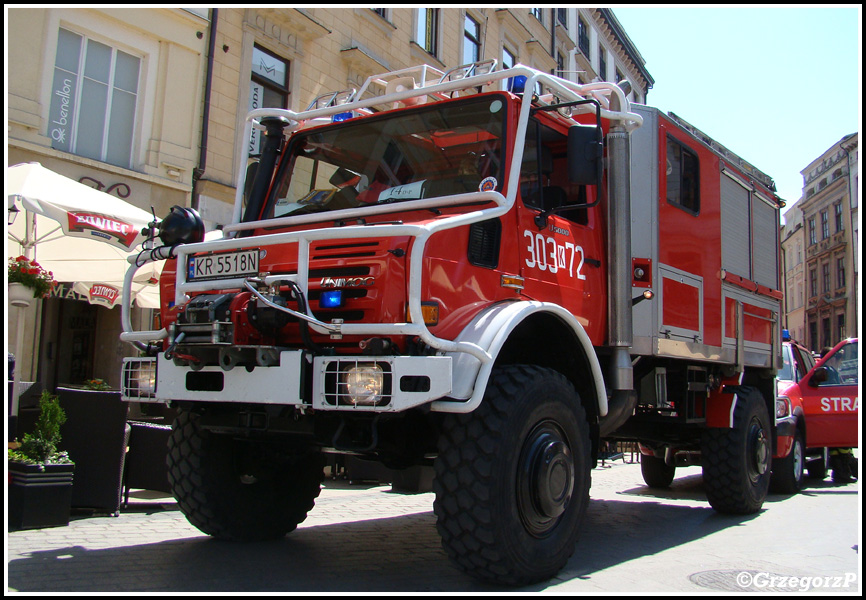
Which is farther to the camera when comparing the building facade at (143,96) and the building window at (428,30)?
the building window at (428,30)

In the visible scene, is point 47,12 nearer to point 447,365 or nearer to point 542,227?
point 542,227

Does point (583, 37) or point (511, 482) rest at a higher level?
point (583, 37)

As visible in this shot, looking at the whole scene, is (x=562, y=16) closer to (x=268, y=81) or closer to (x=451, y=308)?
(x=268, y=81)

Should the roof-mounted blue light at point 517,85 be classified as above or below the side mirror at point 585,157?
above

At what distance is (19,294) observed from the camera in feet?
21.5

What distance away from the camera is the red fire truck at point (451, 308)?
12.5ft

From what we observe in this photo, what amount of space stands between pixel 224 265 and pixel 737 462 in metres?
5.00

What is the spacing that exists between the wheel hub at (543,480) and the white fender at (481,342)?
0.52 meters

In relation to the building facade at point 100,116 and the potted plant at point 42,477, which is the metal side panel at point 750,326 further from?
the building facade at point 100,116

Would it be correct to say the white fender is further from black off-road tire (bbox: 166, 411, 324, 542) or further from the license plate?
black off-road tire (bbox: 166, 411, 324, 542)

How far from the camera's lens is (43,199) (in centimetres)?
660

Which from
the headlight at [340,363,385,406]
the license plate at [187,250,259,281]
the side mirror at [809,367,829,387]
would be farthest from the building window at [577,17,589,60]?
the headlight at [340,363,385,406]

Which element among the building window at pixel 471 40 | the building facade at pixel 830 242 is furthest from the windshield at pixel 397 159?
the building facade at pixel 830 242

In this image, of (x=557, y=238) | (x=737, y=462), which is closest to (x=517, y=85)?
(x=557, y=238)
